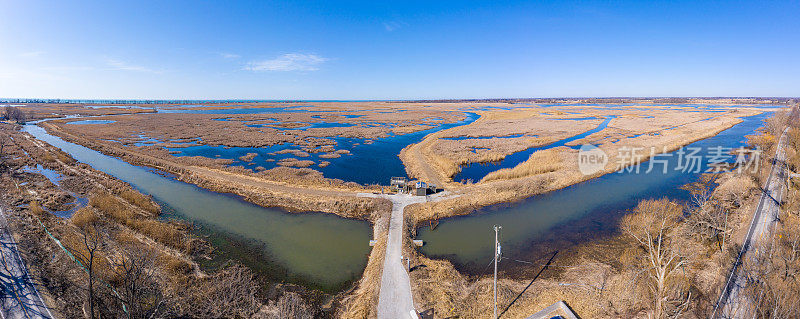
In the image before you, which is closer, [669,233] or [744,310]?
[744,310]

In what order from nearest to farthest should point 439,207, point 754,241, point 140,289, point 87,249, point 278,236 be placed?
point 140,289
point 87,249
point 754,241
point 278,236
point 439,207

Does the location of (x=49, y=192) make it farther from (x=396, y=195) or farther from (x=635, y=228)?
(x=635, y=228)

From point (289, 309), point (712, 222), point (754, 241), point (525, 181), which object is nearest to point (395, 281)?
point (289, 309)

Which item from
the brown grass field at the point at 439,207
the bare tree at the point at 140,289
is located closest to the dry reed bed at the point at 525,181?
the brown grass field at the point at 439,207

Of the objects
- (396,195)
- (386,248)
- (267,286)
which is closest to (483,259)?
(386,248)

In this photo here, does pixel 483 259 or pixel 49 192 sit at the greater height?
pixel 49 192

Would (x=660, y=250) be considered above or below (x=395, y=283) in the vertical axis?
below

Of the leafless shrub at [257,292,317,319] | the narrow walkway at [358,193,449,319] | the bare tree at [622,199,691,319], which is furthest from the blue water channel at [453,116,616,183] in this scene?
the leafless shrub at [257,292,317,319]

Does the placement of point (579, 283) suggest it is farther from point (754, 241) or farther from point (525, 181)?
point (525, 181)
